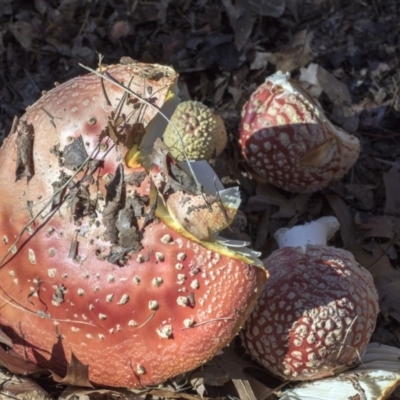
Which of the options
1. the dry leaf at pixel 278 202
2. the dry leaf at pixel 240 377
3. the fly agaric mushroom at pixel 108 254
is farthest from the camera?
the dry leaf at pixel 278 202

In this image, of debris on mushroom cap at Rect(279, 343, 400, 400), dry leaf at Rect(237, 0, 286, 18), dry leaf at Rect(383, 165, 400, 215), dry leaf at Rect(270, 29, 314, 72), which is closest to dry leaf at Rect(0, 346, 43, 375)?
debris on mushroom cap at Rect(279, 343, 400, 400)

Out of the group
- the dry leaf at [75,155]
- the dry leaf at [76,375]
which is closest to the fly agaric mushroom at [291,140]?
the dry leaf at [75,155]

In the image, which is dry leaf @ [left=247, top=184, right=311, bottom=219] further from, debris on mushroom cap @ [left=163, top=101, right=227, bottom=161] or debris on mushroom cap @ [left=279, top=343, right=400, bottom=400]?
debris on mushroom cap @ [left=279, top=343, right=400, bottom=400]

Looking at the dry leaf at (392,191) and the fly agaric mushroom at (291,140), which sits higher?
the fly agaric mushroom at (291,140)

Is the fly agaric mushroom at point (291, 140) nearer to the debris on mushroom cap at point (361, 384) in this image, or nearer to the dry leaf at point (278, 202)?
the dry leaf at point (278, 202)

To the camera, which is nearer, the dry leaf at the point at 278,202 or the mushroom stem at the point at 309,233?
the mushroom stem at the point at 309,233

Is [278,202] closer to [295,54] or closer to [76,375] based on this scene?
[295,54]
